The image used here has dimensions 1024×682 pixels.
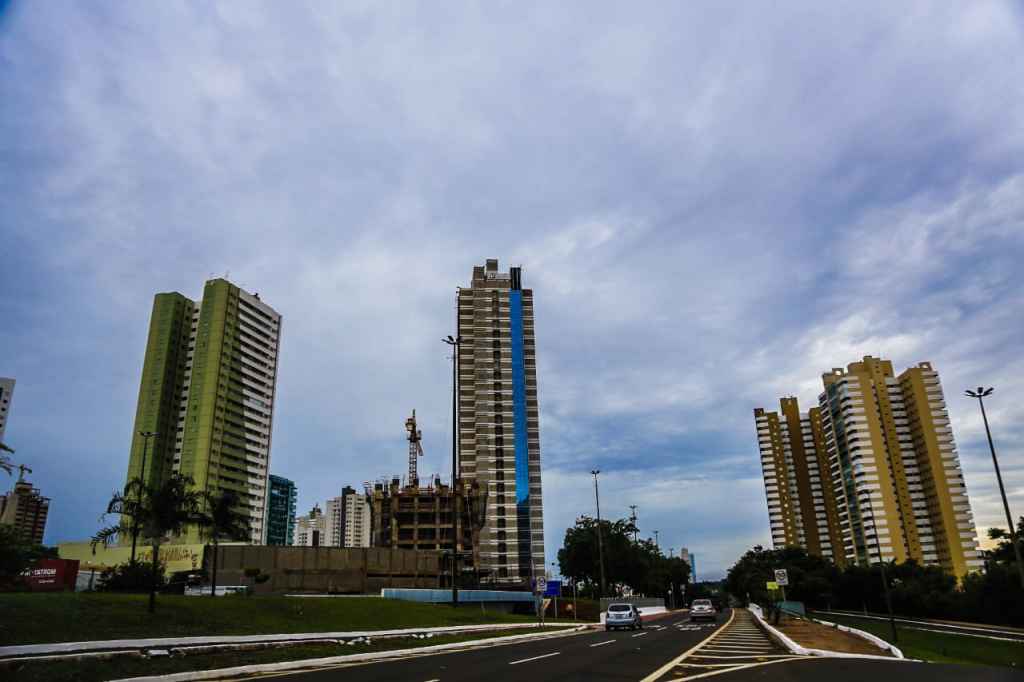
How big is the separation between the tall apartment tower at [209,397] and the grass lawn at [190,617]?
127303 mm

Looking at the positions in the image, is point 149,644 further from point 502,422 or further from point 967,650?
point 502,422

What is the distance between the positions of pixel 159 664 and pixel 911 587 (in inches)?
3613

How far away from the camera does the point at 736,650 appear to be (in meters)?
22.0

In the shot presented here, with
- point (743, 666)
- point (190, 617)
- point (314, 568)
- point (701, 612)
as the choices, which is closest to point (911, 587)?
point (701, 612)

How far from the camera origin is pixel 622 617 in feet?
125

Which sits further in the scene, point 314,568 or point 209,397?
point 209,397

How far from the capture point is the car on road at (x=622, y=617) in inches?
1494

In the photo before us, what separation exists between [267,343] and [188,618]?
16066cm

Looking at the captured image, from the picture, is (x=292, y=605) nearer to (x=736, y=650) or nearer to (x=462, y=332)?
(x=736, y=650)

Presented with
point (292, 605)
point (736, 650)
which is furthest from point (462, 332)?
point (736, 650)

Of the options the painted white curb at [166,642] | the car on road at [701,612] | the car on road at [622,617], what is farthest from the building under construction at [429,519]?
the painted white curb at [166,642]

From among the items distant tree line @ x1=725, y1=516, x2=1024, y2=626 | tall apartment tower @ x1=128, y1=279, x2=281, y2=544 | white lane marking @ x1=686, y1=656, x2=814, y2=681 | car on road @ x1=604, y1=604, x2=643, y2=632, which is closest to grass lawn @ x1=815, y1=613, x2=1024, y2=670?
white lane marking @ x1=686, y1=656, x2=814, y2=681

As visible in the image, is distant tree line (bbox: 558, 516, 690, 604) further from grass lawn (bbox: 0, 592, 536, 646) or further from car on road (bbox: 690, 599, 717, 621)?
grass lawn (bbox: 0, 592, 536, 646)

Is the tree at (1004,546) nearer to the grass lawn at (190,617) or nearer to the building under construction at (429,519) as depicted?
the grass lawn at (190,617)
